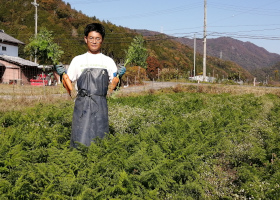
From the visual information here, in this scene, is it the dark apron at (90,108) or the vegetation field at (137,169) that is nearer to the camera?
the vegetation field at (137,169)

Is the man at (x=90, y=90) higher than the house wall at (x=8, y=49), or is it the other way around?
the house wall at (x=8, y=49)

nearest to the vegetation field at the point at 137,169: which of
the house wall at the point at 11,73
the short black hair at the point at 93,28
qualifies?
the short black hair at the point at 93,28

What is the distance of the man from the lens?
14.6 feet

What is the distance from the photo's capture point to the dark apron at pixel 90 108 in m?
4.44

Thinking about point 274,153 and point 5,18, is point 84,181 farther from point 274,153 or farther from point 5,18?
point 5,18

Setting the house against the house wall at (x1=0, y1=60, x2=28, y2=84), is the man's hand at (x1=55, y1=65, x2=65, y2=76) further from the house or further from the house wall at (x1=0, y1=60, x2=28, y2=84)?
the house wall at (x1=0, y1=60, x2=28, y2=84)

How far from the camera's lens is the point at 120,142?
15.3 ft

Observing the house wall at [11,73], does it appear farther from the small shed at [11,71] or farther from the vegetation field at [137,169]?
the vegetation field at [137,169]

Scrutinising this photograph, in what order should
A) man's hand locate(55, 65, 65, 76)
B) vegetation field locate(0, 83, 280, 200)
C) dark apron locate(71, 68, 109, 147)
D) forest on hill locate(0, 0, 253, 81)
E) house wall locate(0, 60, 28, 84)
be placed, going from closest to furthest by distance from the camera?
vegetation field locate(0, 83, 280, 200) < dark apron locate(71, 68, 109, 147) < man's hand locate(55, 65, 65, 76) < house wall locate(0, 60, 28, 84) < forest on hill locate(0, 0, 253, 81)

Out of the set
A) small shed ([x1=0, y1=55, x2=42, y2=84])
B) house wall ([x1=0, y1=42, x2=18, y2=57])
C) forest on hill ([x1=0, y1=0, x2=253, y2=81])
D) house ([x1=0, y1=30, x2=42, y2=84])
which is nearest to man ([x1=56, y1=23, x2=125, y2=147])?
house ([x1=0, y1=30, x2=42, y2=84])

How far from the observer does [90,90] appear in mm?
4484

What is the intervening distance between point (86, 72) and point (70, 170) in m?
1.61

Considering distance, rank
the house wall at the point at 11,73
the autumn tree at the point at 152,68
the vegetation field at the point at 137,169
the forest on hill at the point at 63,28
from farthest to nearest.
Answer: the forest on hill at the point at 63,28
the autumn tree at the point at 152,68
the house wall at the point at 11,73
the vegetation field at the point at 137,169

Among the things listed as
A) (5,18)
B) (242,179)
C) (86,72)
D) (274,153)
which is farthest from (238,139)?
(5,18)
